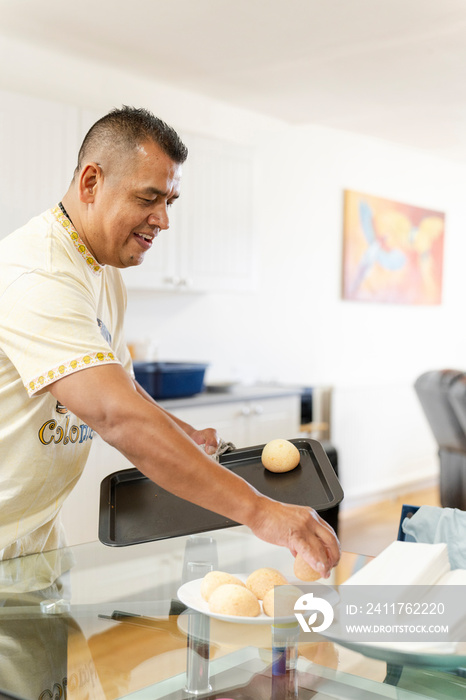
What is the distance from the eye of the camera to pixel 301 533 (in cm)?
116

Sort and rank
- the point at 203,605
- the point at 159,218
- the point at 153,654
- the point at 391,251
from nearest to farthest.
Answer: the point at 153,654 → the point at 203,605 → the point at 159,218 → the point at 391,251

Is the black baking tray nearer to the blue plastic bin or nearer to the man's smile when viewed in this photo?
the man's smile

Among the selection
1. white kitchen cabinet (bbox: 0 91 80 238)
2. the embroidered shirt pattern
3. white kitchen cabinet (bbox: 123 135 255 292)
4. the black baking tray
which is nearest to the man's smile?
the embroidered shirt pattern

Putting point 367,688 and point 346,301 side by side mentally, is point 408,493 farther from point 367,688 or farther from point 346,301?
point 367,688

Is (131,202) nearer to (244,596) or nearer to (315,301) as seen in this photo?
(244,596)

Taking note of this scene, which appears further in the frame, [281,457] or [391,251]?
[391,251]

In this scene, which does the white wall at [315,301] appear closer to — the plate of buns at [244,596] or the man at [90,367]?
the man at [90,367]

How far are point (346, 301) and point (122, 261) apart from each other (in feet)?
13.3

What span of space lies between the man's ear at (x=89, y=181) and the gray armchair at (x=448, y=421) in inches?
116

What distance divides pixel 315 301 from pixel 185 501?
12.5ft

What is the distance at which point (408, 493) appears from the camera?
5.93 meters

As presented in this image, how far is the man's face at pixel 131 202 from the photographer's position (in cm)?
145

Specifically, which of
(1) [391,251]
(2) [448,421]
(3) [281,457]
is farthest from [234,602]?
(1) [391,251]

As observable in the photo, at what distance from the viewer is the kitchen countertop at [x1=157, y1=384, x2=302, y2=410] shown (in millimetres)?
3621
